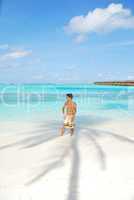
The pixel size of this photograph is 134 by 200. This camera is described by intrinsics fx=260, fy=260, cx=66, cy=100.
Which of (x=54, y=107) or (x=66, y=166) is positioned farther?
(x=54, y=107)

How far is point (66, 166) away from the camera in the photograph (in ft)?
13.9

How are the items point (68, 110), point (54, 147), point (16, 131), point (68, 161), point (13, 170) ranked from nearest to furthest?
point (13, 170)
point (68, 161)
point (54, 147)
point (68, 110)
point (16, 131)

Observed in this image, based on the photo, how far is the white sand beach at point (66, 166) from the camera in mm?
3305

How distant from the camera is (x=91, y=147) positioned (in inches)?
218

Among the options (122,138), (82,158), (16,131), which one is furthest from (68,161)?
(16,131)

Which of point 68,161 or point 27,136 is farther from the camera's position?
point 27,136

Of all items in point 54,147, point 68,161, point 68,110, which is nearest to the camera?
point 68,161

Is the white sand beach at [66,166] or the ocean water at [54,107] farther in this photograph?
the ocean water at [54,107]

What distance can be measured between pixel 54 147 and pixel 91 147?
785 mm

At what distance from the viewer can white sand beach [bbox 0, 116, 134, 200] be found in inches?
130

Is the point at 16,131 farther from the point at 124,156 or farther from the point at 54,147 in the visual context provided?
the point at 124,156

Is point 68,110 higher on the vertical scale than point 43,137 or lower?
higher

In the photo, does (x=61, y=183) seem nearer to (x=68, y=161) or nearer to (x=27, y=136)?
(x=68, y=161)

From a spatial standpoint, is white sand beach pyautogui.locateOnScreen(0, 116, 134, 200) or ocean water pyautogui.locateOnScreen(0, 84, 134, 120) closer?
white sand beach pyautogui.locateOnScreen(0, 116, 134, 200)
